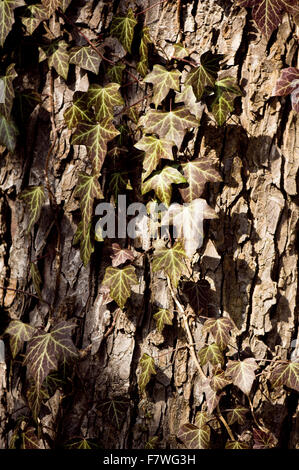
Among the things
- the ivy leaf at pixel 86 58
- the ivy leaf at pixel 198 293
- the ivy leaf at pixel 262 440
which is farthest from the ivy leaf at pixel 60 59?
the ivy leaf at pixel 262 440

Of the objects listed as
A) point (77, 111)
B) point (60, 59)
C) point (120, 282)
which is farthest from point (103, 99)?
point (120, 282)

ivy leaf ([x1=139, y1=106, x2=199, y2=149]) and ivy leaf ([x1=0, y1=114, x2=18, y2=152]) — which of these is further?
ivy leaf ([x1=0, y1=114, x2=18, y2=152])

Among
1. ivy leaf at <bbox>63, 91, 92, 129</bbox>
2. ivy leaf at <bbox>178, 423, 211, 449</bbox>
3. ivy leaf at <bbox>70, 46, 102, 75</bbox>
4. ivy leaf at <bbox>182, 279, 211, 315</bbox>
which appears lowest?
ivy leaf at <bbox>178, 423, 211, 449</bbox>

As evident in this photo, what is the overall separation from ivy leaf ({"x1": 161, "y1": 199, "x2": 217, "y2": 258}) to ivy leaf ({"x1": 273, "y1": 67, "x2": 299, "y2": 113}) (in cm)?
39

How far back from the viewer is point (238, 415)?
51.6 inches

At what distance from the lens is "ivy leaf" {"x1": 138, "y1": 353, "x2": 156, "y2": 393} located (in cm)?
131

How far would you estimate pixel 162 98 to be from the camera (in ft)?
4.01

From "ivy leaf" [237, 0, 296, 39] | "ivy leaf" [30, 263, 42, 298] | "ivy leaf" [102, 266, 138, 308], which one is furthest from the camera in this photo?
"ivy leaf" [30, 263, 42, 298]

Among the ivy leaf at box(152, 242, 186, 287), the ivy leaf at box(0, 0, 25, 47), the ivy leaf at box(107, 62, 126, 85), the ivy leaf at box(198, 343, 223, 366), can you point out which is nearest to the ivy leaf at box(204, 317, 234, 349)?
the ivy leaf at box(198, 343, 223, 366)

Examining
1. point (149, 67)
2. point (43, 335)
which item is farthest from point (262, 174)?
point (43, 335)

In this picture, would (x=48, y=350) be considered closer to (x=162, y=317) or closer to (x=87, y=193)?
(x=162, y=317)

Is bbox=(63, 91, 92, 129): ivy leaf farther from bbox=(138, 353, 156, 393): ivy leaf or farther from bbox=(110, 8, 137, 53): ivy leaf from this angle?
bbox=(138, 353, 156, 393): ivy leaf

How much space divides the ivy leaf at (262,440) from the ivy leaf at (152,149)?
0.84m

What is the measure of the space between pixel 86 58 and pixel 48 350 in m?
0.87
